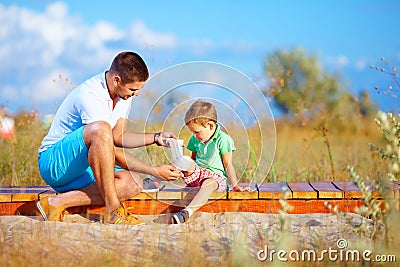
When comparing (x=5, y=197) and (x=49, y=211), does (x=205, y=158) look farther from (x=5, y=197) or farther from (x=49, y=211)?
(x=5, y=197)

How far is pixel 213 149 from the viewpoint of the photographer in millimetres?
4738

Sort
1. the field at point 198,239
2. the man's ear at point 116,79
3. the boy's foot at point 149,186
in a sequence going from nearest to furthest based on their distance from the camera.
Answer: the field at point 198,239, the man's ear at point 116,79, the boy's foot at point 149,186

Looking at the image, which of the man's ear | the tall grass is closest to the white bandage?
the man's ear

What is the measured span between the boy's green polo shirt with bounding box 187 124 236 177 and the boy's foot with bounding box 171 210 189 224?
1.45 feet

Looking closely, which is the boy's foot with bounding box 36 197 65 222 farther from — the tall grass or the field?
the tall grass

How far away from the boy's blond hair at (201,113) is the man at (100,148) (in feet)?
0.79

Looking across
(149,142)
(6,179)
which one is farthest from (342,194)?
(6,179)

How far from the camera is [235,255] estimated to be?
10.3 feet

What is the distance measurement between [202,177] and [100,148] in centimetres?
88

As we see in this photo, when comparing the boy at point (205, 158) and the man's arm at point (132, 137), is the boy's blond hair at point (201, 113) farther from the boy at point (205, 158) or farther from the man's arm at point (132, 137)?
the man's arm at point (132, 137)

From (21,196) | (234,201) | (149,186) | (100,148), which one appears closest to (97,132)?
(100,148)

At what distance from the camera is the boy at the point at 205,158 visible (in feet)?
14.7

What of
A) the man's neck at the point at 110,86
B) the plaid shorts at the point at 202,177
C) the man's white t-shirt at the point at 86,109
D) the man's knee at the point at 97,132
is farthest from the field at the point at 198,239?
the man's neck at the point at 110,86

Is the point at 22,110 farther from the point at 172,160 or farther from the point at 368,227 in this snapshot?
the point at 368,227
